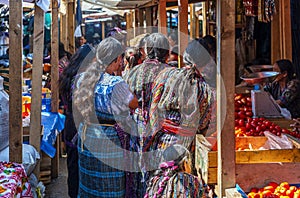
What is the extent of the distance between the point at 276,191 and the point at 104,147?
1391mm

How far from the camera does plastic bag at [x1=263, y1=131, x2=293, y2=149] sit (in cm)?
374

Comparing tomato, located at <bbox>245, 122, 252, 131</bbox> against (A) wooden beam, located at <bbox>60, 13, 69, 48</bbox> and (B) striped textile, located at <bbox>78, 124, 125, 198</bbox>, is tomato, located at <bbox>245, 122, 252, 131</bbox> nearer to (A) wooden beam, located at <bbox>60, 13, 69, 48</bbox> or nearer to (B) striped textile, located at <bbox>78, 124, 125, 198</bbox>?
(B) striped textile, located at <bbox>78, 124, 125, 198</bbox>

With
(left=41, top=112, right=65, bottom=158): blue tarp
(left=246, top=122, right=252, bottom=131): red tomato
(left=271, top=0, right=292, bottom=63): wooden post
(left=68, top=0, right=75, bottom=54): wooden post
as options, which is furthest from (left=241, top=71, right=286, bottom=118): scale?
(left=68, top=0, right=75, bottom=54): wooden post

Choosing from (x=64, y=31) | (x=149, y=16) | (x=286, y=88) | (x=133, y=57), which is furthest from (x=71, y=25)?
(x=286, y=88)

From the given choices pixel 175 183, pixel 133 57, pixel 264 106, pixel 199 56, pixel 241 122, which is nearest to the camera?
pixel 175 183

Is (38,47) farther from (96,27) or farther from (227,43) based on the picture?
(96,27)

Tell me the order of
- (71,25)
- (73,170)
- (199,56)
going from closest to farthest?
1. (199,56)
2. (73,170)
3. (71,25)

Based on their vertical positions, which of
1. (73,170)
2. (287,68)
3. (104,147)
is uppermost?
(287,68)

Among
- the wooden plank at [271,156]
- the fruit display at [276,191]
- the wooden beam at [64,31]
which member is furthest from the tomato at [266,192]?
the wooden beam at [64,31]

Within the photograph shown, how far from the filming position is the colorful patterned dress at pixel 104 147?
12.1 feet

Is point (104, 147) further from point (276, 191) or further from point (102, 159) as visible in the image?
point (276, 191)

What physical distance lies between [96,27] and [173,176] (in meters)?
17.1

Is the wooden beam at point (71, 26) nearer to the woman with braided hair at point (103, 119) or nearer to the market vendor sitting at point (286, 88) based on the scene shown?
the market vendor sitting at point (286, 88)

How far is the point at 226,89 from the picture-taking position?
9.53 feet
